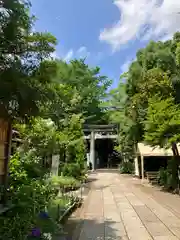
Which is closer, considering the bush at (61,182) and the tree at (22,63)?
the tree at (22,63)

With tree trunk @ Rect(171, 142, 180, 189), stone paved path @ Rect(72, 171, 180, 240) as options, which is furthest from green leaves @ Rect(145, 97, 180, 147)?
stone paved path @ Rect(72, 171, 180, 240)

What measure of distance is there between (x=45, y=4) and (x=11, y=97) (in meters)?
1.48

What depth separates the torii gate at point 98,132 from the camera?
29016mm

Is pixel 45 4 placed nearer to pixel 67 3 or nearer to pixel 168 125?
pixel 67 3

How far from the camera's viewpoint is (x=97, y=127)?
1168 inches

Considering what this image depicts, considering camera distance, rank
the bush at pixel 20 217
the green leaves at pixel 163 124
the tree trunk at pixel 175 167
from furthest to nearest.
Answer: the tree trunk at pixel 175 167 < the green leaves at pixel 163 124 < the bush at pixel 20 217

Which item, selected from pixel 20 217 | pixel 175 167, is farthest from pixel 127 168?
pixel 20 217

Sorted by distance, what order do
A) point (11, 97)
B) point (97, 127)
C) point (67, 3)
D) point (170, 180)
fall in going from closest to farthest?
1. point (11, 97)
2. point (67, 3)
3. point (170, 180)
4. point (97, 127)

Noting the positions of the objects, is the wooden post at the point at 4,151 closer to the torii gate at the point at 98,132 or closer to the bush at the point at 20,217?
the bush at the point at 20,217

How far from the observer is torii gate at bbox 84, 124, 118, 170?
29.0 meters

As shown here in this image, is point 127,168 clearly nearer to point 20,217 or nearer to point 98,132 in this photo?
point 98,132

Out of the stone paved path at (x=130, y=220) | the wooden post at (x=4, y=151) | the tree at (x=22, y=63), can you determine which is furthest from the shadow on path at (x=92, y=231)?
the tree at (x=22, y=63)

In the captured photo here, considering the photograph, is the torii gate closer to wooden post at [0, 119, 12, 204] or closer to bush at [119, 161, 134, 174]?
bush at [119, 161, 134, 174]

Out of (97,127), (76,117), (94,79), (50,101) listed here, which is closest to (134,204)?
(50,101)
